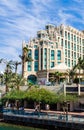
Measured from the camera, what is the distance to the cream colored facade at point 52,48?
436 ft

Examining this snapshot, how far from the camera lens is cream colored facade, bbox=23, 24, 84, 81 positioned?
132875 millimetres

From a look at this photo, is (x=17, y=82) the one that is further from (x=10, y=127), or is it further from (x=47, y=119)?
(x=47, y=119)

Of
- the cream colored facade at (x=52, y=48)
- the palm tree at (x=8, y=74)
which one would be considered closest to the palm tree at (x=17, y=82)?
the palm tree at (x=8, y=74)

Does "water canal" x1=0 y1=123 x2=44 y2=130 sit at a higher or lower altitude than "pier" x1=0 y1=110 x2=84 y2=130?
lower

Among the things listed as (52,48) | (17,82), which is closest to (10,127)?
(17,82)

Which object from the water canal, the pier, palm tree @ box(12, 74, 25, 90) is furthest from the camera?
palm tree @ box(12, 74, 25, 90)

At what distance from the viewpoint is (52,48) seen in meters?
133

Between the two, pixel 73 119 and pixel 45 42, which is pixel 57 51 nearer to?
pixel 45 42

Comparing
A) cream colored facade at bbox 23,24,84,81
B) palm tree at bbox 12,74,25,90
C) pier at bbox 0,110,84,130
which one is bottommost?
pier at bbox 0,110,84,130

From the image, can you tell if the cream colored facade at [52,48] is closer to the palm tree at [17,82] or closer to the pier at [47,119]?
the palm tree at [17,82]

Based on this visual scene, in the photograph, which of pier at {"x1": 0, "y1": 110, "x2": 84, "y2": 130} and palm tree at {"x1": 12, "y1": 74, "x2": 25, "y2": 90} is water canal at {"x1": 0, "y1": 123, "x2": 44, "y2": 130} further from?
palm tree at {"x1": 12, "y1": 74, "x2": 25, "y2": 90}

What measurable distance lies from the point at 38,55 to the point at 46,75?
815 inches

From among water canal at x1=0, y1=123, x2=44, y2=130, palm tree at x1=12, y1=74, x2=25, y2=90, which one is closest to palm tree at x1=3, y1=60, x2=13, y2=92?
palm tree at x1=12, y1=74, x2=25, y2=90

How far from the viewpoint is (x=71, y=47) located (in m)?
158
